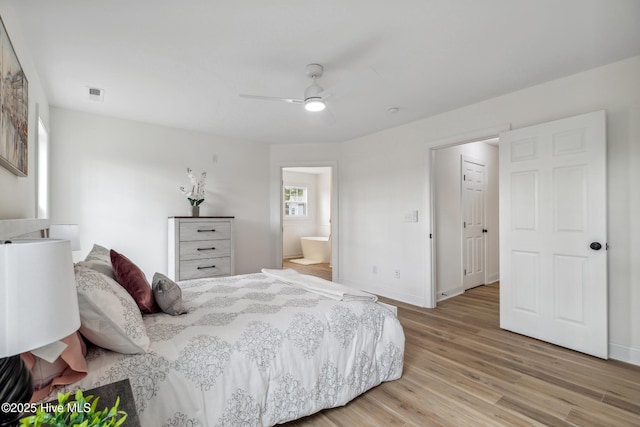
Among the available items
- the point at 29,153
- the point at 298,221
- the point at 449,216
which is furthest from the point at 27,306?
the point at 298,221

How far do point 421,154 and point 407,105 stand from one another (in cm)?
76

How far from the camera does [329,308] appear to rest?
1.93 m

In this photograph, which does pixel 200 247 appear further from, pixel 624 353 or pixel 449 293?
pixel 624 353

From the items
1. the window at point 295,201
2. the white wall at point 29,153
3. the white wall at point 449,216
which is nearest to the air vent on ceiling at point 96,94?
the white wall at point 29,153

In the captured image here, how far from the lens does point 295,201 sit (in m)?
8.21

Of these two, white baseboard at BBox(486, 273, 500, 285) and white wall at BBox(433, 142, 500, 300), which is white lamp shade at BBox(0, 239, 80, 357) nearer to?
white wall at BBox(433, 142, 500, 300)

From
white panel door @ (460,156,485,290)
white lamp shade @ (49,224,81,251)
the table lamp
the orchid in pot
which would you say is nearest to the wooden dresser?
the orchid in pot

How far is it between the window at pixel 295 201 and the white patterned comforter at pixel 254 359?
5805mm

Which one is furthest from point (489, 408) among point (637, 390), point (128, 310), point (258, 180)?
point (258, 180)

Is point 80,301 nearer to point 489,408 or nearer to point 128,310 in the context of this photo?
point 128,310

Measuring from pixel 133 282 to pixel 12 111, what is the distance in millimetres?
1149

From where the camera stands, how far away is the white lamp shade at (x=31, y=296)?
2.10 ft

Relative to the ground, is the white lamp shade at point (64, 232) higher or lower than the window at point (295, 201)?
lower

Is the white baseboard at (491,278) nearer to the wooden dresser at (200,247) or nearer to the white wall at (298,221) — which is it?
the wooden dresser at (200,247)
